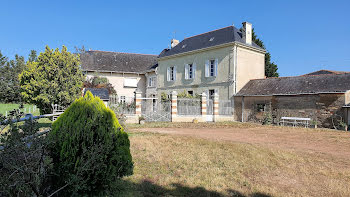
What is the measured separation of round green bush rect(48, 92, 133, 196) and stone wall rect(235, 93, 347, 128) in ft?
49.4

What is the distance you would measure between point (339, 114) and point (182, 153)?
41.3ft

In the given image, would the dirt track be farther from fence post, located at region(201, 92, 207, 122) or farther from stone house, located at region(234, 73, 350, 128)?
fence post, located at region(201, 92, 207, 122)

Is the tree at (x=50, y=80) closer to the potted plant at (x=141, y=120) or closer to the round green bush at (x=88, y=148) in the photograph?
the potted plant at (x=141, y=120)

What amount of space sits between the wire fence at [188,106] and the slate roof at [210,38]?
6.73m

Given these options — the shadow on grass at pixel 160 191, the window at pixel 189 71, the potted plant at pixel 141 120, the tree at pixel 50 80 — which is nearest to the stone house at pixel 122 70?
the window at pixel 189 71

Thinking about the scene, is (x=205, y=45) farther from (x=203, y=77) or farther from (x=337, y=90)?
(x=337, y=90)

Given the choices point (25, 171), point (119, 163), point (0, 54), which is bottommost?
point (119, 163)

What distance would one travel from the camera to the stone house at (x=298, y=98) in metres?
14.3

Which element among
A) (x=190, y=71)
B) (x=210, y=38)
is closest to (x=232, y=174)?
(x=190, y=71)

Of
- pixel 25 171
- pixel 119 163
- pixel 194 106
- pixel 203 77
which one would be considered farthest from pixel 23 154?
pixel 203 77

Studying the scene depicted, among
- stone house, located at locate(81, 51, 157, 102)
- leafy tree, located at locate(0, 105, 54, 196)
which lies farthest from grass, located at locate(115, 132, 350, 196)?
stone house, located at locate(81, 51, 157, 102)

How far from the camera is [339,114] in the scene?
1402cm

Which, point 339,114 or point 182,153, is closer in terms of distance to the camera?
point 182,153

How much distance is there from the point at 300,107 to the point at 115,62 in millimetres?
21477
